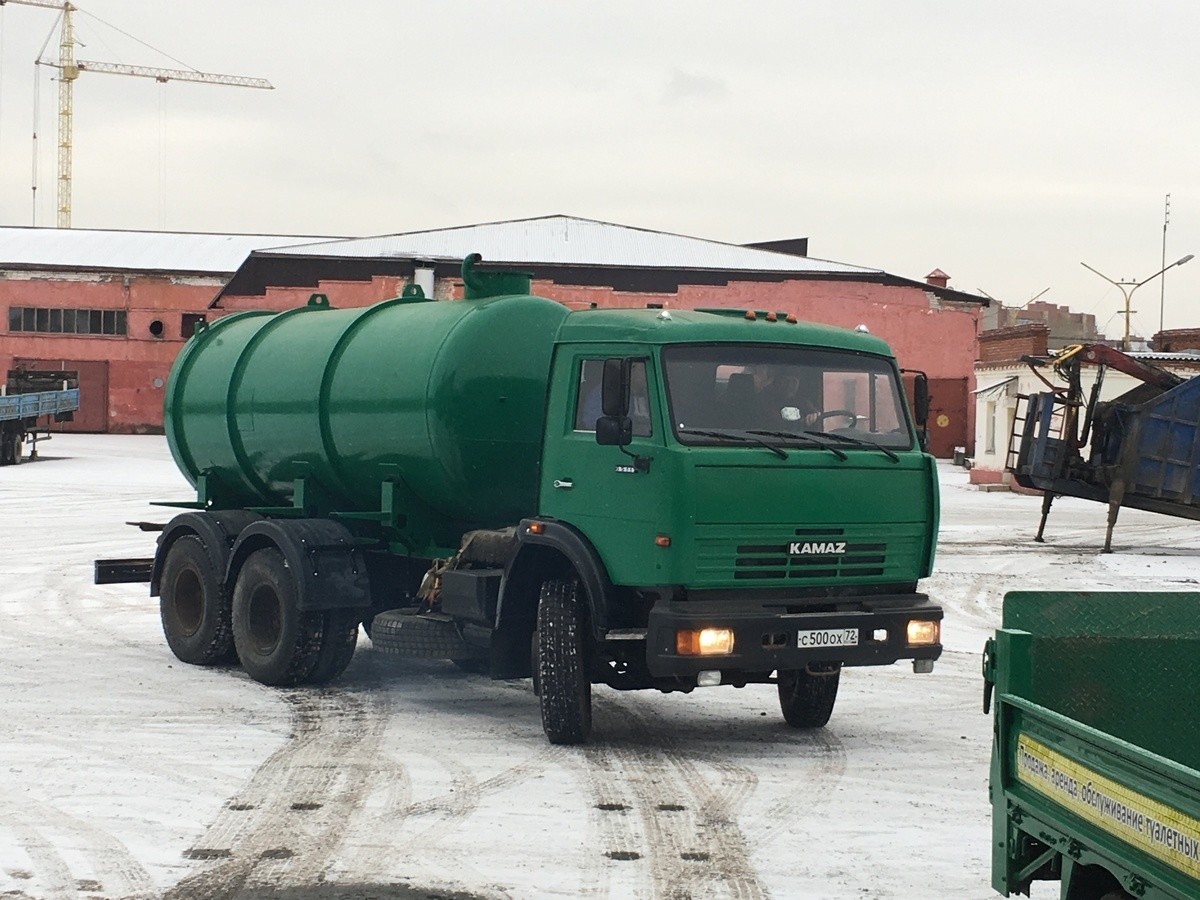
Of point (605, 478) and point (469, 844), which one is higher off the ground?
point (605, 478)

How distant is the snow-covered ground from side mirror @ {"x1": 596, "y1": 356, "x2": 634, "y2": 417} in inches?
84.1

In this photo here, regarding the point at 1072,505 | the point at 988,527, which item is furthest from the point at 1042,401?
the point at 1072,505

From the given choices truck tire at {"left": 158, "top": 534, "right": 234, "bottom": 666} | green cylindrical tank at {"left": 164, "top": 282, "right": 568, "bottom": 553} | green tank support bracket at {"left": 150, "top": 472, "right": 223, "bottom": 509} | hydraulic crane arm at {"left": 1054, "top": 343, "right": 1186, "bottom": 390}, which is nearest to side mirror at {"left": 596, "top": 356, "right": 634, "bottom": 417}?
green cylindrical tank at {"left": 164, "top": 282, "right": 568, "bottom": 553}

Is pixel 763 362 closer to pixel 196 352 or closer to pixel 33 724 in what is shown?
pixel 33 724

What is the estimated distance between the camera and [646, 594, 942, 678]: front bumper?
30.9ft

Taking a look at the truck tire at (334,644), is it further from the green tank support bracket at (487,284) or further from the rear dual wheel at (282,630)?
the green tank support bracket at (487,284)

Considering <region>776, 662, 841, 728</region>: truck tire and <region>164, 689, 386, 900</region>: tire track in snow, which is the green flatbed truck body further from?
<region>776, 662, 841, 728</region>: truck tire

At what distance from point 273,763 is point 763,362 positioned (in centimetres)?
385

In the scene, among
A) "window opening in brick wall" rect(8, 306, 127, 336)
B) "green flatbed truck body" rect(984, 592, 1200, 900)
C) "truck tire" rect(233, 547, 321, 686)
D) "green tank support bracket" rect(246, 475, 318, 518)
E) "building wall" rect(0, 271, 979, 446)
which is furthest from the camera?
"window opening in brick wall" rect(8, 306, 127, 336)

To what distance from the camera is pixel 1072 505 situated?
Answer: 125 ft

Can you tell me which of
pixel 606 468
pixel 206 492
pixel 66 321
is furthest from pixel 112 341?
pixel 606 468

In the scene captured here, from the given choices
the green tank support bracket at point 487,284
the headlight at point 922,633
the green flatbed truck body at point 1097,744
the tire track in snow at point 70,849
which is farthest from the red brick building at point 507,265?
the green flatbed truck body at point 1097,744

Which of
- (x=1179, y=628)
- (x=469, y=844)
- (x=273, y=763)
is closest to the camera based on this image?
(x=1179, y=628)

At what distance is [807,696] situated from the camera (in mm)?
10984
